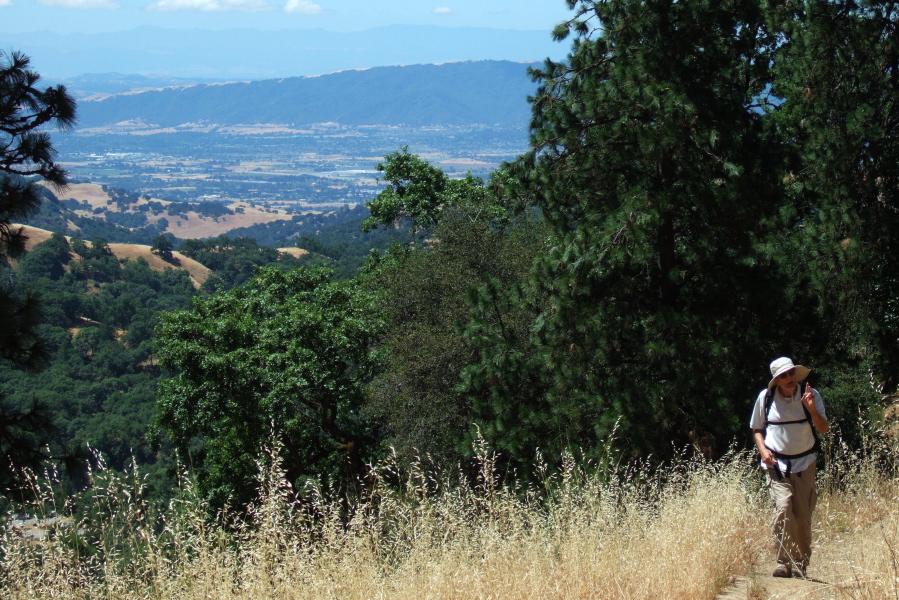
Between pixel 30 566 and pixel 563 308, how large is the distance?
6186 millimetres

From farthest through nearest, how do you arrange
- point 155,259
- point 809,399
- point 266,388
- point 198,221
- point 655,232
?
point 198,221 → point 155,259 → point 266,388 → point 655,232 → point 809,399

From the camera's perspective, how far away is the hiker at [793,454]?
4.63m

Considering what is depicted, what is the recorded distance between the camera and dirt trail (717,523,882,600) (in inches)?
150

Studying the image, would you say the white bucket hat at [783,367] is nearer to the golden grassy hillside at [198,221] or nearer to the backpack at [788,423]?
the backpack at [788,423]

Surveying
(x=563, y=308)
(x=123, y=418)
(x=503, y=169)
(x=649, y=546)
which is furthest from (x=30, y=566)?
(x=123, y=418)

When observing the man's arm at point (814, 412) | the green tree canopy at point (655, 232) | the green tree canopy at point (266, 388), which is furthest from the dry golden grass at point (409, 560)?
the green tree canopy at point (266, 388)

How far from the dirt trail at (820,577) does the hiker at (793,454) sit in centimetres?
18

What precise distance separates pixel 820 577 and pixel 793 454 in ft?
2.31

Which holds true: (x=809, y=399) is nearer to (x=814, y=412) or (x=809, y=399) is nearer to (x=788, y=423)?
(x=814, y=412)

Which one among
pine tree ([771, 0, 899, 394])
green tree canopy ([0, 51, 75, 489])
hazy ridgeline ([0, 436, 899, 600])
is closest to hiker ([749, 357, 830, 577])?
hazy ridgeline ([0, 436, 899, 600])

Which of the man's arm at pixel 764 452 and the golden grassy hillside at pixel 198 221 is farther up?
the man's arm at pixel 764 452

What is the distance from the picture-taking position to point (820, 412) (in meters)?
4.64

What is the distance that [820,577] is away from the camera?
14.8 ft

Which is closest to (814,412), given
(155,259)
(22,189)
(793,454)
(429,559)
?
(793,454)
